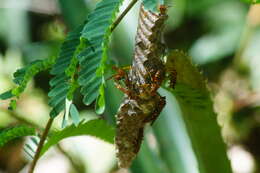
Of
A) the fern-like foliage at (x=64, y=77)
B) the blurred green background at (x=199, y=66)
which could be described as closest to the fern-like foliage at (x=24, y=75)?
the fern-like foliage at (x=64, y=77)

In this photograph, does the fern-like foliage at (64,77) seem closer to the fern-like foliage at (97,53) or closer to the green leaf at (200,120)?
the fern-like foliage at (97,53)

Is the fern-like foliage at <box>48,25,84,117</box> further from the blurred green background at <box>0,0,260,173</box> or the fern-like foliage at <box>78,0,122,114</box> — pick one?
the blurred green background at <box>0,0,260,173</box>

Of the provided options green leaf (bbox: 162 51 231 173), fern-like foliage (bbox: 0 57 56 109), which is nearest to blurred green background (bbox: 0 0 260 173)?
green leaf (bbox: 162 51 231 173)

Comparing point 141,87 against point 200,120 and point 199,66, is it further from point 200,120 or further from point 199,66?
point 199,66

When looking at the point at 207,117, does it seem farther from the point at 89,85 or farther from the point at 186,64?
the point at 89,85

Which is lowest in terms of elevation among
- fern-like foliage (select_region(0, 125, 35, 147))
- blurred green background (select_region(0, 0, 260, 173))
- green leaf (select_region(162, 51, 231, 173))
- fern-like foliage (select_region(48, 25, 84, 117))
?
blurred green background (select_region(0, 0, 260, 173))

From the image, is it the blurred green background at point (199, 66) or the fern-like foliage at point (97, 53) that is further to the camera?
the blurred green background at point (199, 66)
